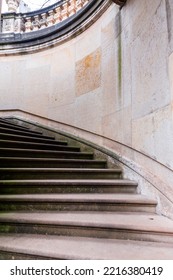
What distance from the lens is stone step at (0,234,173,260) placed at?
113 cm

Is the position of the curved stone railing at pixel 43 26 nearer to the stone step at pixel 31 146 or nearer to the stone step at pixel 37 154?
the stone step at pixel 31 146

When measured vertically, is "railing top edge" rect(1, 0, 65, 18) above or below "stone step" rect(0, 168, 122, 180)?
above

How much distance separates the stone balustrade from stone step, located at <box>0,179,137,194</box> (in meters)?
3.34

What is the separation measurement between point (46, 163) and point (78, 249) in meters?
1.27

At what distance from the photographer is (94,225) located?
4.48 ft

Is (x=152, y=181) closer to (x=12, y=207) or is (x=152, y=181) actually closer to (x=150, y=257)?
(x=150, y=257)

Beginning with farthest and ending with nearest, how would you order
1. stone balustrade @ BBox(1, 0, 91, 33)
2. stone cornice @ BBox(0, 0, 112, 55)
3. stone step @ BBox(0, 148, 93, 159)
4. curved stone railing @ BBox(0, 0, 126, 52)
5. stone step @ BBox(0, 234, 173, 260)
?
stone balustrade @ BBox(1, 0, 91, 33)
curved stone railing @ BBox(0, 0, 126, 52)
stone cornice @ BBox(0, 0, 112, 55)
stone step @ BBox(0, 148, 93, 159)
stone step @ BBox(0, 234, 173, 260)

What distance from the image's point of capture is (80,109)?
10.8 feet

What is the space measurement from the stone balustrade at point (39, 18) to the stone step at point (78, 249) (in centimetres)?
388

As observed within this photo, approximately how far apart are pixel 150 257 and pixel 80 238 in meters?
0.46

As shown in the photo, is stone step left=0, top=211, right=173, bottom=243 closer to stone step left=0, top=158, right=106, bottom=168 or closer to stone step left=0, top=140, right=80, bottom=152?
stone step left=0, top=158, right=106, bottom=168

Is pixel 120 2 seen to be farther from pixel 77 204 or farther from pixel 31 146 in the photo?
pixel 77 204

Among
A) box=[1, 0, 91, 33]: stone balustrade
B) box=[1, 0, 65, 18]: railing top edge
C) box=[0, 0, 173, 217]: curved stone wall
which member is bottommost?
box=[0, 0, 173, 217]: curved stone wall

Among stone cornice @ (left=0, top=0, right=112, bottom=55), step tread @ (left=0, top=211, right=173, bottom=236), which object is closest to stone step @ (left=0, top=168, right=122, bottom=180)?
step tread @ (left=0, top=211, right=173, bottom=236)
